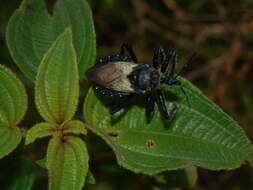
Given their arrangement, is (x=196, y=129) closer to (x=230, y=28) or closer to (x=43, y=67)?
(x=43, y=67)

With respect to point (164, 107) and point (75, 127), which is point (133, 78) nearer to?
point (164, 107)

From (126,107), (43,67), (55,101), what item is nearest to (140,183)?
(126,107)

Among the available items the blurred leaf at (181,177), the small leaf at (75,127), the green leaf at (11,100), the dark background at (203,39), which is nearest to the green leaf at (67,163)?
the small leaf at (75,127)

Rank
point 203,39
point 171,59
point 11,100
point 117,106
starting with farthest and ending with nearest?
point 203,39
point 171,59
point 117,106
point 11,100

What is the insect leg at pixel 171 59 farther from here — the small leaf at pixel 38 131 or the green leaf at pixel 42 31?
the small leaf at pixel 38 131

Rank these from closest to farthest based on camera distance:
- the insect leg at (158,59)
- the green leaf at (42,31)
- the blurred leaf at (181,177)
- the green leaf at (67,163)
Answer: the green leaf at (67,163) → the green leaf at (42,31) → the blurred leaf at (181,177) → the insect leg at (158,59)

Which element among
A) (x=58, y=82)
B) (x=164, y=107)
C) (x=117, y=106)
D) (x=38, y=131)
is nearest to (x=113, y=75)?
(x=117, y=106)

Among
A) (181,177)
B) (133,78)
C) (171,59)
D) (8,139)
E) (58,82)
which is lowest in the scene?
(181,177)
